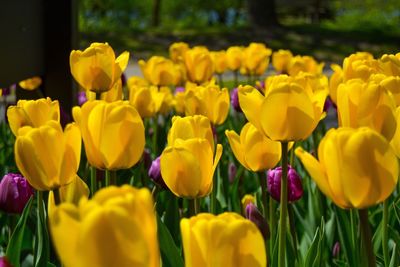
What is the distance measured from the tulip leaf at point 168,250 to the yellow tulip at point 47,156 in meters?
0.26

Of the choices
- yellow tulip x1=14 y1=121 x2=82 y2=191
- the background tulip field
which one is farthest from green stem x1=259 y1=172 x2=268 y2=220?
yellow tulip x1=14 y1=121 x2=82 y2=191

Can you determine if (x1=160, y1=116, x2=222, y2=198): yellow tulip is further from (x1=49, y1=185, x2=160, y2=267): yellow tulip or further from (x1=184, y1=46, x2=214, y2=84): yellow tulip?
(x1=184, y1=46, x2=214, y2=84): yellow tulip

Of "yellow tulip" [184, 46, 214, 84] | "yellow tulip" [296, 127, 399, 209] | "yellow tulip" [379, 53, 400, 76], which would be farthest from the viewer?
"yellow tulip" [184, 46, 214, 84]

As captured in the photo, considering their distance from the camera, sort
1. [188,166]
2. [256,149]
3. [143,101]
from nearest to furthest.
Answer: [188,166], [256,149], [143,101]

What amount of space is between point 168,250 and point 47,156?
0.32m

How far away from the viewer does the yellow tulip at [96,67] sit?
1872mm

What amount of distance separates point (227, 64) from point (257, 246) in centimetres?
288

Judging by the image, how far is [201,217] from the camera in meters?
0.89

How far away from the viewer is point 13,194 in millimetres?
1762

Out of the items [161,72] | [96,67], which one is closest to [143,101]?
[96,67]

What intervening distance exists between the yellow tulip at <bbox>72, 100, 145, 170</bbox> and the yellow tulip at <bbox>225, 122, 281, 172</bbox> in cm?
31

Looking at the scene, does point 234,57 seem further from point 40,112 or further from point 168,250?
point 168,250

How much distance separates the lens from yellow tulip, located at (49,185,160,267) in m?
0.74

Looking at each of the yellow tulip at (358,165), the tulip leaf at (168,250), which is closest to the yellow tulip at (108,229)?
the yellow tulip at (358,165)
